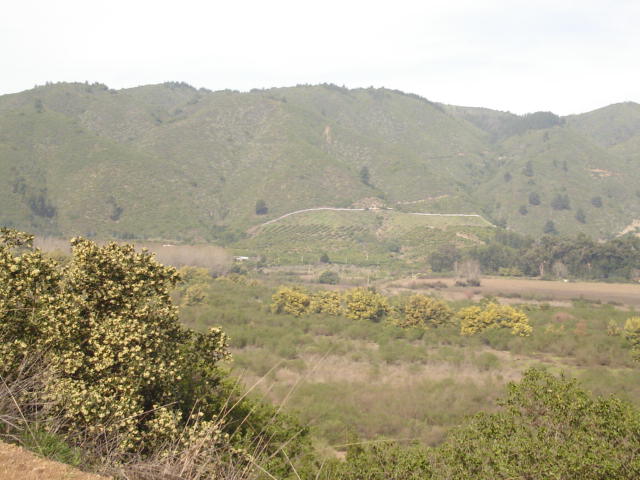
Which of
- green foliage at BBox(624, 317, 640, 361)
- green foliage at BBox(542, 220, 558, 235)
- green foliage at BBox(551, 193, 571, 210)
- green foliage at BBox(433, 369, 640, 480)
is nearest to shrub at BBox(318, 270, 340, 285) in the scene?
green foliage at BBox(624, 317, 640, 361)

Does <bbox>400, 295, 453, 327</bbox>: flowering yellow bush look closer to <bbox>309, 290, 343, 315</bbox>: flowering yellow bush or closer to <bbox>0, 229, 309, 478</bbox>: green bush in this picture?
<bbox>309, 290, 343, 315</bbox>: flowering yellow bush

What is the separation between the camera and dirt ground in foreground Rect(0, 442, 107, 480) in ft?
18.0

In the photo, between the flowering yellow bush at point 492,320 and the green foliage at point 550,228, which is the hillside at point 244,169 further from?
the flowering yellow bush at point 492,320

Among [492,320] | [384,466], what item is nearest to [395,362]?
[492,320]

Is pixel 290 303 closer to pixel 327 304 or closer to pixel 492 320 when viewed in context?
pixel 327 304

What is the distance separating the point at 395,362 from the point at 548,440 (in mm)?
19093

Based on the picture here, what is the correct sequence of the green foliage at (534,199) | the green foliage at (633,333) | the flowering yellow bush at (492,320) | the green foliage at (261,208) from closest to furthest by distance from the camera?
1. the green foliage at (633,333)
2. the flowering yellow bush at (492,320)
3. the green foliage at (261,208)
4. the green foliage at (534,199)

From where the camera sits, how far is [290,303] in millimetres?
40375

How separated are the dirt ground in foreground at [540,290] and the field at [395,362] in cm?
736

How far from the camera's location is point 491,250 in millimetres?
→ 71875

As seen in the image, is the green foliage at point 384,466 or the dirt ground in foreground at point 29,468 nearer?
the dirt ground in foreground at point 29,468

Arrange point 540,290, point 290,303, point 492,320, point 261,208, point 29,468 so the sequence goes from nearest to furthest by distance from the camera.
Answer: point 29,468, point 492,320, point 290,303, point 540,290, point 261,208

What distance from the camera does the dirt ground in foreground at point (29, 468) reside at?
5482mm

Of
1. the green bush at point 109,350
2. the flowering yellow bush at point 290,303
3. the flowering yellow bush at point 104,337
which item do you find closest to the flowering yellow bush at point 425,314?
the flowering yellow bush at point 290,303
